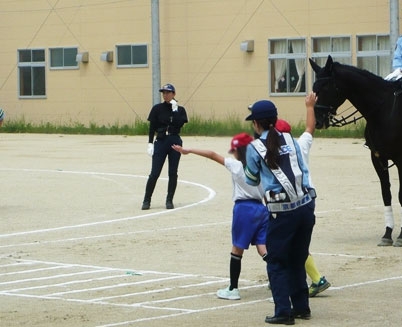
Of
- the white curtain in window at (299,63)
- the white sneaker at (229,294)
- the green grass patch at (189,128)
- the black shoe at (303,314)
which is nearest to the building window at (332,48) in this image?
the white curtain in window at (299,63)

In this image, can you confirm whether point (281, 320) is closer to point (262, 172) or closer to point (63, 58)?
point (262, 172)

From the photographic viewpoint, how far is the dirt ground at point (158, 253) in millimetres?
11336

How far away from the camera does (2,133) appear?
52.7 meters

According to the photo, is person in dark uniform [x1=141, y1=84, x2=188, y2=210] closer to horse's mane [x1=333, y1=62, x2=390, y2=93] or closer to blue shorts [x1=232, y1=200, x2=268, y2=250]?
horse's mane [x1=333, y1=62, x2=390, y2=93]

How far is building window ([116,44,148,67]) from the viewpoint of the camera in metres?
→ 52.4

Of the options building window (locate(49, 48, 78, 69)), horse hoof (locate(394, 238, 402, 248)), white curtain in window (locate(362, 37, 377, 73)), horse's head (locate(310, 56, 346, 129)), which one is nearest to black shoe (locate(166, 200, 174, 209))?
horse's head (locate(310, 56, 346, 129))

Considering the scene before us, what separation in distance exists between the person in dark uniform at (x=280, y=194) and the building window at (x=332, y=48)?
35640 mm

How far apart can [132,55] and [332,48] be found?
10.3 m

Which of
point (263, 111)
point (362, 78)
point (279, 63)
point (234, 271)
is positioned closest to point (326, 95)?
point (362, 78)

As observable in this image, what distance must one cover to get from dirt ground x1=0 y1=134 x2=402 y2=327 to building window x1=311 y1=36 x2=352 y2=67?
1673 cm

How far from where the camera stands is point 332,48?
46500 millimetres

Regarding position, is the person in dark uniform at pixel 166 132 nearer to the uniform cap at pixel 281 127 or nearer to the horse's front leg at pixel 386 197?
the horse's front leg at pixel 386 197

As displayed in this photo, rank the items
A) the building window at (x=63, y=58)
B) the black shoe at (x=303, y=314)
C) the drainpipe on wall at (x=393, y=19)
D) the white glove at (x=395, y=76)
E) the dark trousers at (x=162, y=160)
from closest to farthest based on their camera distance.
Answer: the black shoe at (x=303, y=314)
the white glove at (x=395, y=76)
the dark trousers at (x=162, y=160)
the drainpipe on wall at (x=393, y=19)
the building window at (x=63, y=58)

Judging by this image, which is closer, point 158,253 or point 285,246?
point 285,246
